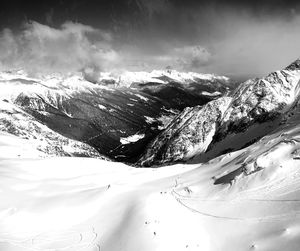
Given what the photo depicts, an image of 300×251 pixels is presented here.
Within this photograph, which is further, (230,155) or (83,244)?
(230,155)

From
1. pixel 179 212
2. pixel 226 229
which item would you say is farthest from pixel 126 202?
pixel 226 229

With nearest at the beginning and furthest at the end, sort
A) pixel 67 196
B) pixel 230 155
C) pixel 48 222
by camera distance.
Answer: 1. pixel 48 222
2. pixel 67 196
3. pixel 230 155

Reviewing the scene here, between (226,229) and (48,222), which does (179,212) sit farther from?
(48,222)

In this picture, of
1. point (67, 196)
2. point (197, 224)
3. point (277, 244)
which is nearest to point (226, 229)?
point (197, 224)

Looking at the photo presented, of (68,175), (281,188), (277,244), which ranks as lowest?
(277,244)

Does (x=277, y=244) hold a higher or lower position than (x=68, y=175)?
lower

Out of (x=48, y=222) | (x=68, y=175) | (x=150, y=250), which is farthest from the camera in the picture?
(x=68, y=175)

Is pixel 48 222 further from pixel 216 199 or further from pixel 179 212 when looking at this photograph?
pixel 216 199
